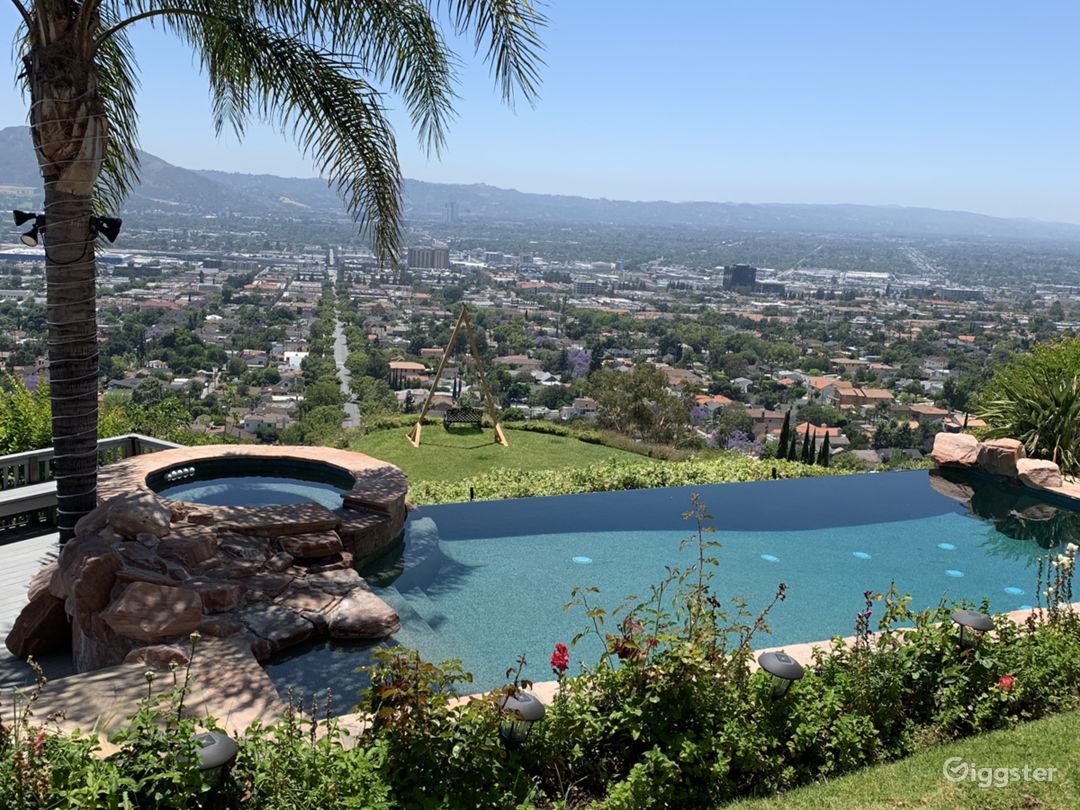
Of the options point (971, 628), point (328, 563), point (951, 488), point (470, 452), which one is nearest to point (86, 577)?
point (328, 563)

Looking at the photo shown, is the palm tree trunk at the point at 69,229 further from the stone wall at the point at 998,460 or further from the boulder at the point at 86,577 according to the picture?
the stone wall at the point at 998,460

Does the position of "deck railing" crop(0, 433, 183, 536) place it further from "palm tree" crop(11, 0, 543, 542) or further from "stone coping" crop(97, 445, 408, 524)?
"palm tree" crop(11, 0, 543, 542)

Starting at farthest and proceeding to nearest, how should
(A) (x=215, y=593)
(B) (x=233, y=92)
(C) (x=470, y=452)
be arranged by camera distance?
(C) (x=470, y=452)
(B) (x=233, y=92)
(A) (x=215, y=593)

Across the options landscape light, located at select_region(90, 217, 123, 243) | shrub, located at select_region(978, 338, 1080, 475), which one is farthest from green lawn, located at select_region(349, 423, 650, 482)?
landscape light, located at select_region(90, 217, 123, 243)

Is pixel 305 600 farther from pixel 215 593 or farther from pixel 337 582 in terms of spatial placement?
pixel 215 593

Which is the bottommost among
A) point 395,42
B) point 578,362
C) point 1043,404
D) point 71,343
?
point 578,362

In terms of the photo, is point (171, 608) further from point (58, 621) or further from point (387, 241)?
point (387, 241)
